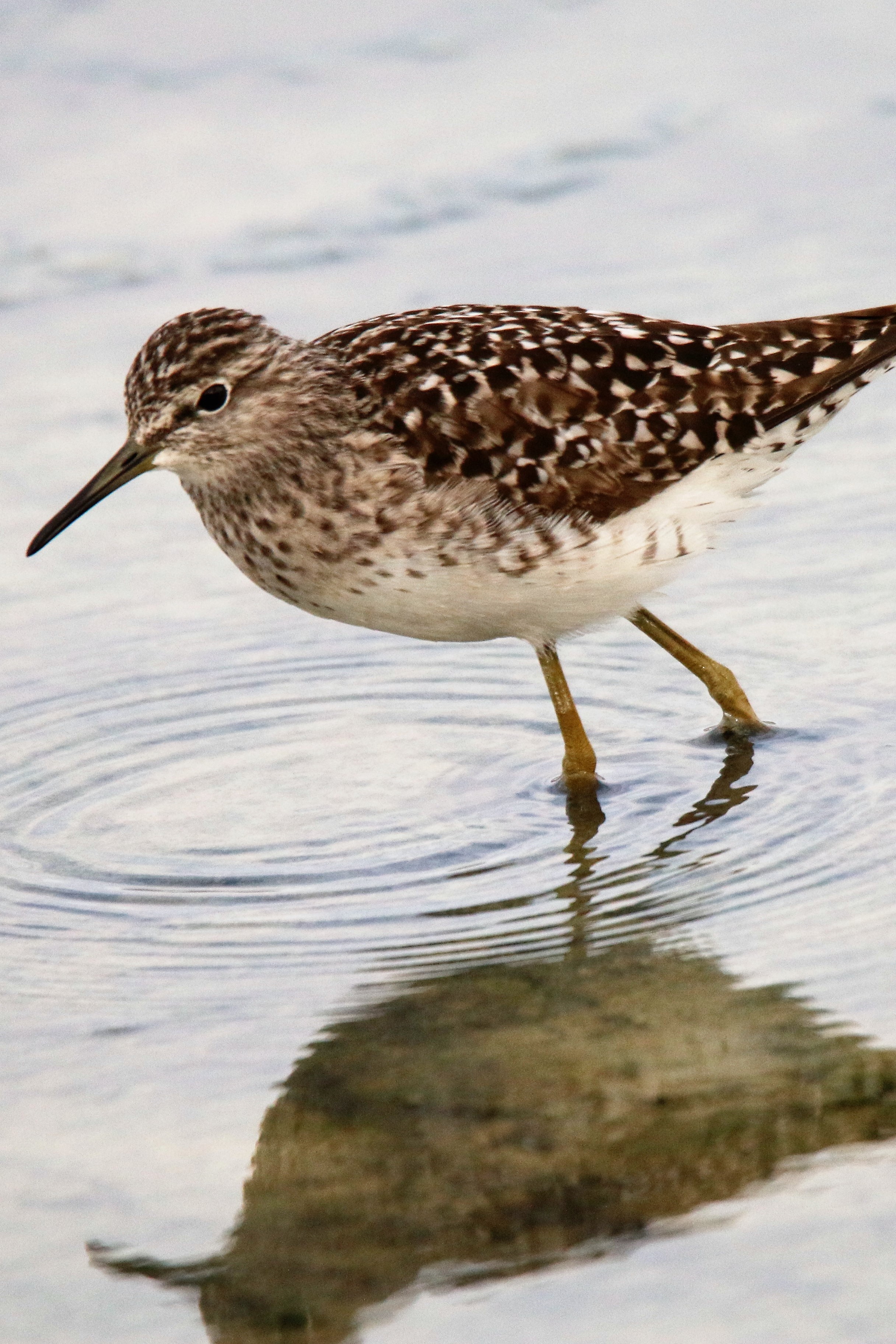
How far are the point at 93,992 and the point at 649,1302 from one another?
7.37 feet

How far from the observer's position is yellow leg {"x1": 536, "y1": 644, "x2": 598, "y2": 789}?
763 cm

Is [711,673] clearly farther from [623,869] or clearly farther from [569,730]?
[623,869]

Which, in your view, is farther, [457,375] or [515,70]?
[515,70]

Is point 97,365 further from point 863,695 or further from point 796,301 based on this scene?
point 863,695

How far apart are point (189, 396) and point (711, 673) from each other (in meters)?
2.26

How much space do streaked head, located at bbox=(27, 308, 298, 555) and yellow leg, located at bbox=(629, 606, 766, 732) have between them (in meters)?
1.73

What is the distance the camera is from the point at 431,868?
6938mm

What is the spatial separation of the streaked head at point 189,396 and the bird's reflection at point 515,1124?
2.50 metres

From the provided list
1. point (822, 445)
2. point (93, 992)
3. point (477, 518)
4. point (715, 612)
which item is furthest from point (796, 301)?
point (93, 992)

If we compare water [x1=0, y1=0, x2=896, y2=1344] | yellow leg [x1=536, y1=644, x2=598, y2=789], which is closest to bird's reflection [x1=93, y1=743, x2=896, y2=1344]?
water [x1=0, y1=0, x2=896, y2=1344]

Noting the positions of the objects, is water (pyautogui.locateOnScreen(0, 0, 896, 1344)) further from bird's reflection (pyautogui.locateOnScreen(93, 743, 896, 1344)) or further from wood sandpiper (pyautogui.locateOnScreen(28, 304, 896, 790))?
wood sandpiper (pyautogui.locateOnScreen(28, 304, 896, 790))

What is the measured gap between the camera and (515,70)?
51.2 feet

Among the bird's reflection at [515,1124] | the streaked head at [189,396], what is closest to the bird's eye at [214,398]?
the streaked head at [189,396]

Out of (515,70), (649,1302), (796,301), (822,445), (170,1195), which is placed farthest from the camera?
(515,70)
